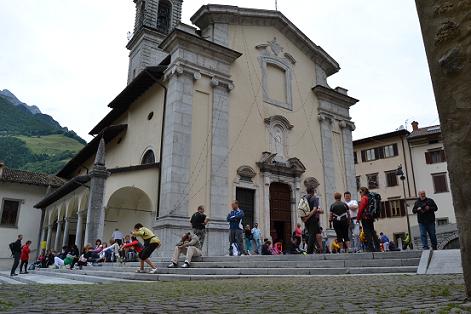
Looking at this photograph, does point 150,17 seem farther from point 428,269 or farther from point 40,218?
point 428,269

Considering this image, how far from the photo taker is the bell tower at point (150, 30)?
28.9 m

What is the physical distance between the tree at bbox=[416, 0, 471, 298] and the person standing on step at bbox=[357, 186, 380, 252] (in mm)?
6362

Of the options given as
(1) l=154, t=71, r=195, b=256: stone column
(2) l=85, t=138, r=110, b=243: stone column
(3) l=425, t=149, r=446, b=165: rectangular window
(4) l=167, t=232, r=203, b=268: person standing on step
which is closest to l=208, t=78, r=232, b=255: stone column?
(1) l=154, t=71, r=195, b=256: stone column

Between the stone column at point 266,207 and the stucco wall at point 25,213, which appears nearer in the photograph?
the stone column at point 266,207

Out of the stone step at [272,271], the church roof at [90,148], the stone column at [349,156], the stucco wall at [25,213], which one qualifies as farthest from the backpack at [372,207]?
the stucco wall at [25,213]

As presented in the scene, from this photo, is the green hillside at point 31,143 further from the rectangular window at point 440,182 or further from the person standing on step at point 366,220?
the person standing on step at point 366,220

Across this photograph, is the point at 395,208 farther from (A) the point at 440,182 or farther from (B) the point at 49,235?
(B) the point at 49,235

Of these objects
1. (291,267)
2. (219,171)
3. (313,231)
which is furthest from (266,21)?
(291,267)

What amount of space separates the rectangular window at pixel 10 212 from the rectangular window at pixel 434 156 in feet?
108

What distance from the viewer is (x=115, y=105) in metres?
21.9

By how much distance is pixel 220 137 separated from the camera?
57.7 ft

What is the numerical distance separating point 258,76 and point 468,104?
1763cm

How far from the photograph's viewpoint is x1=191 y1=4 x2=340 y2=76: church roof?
19.4 meters

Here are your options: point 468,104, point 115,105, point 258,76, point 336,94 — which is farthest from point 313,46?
point 468,104
